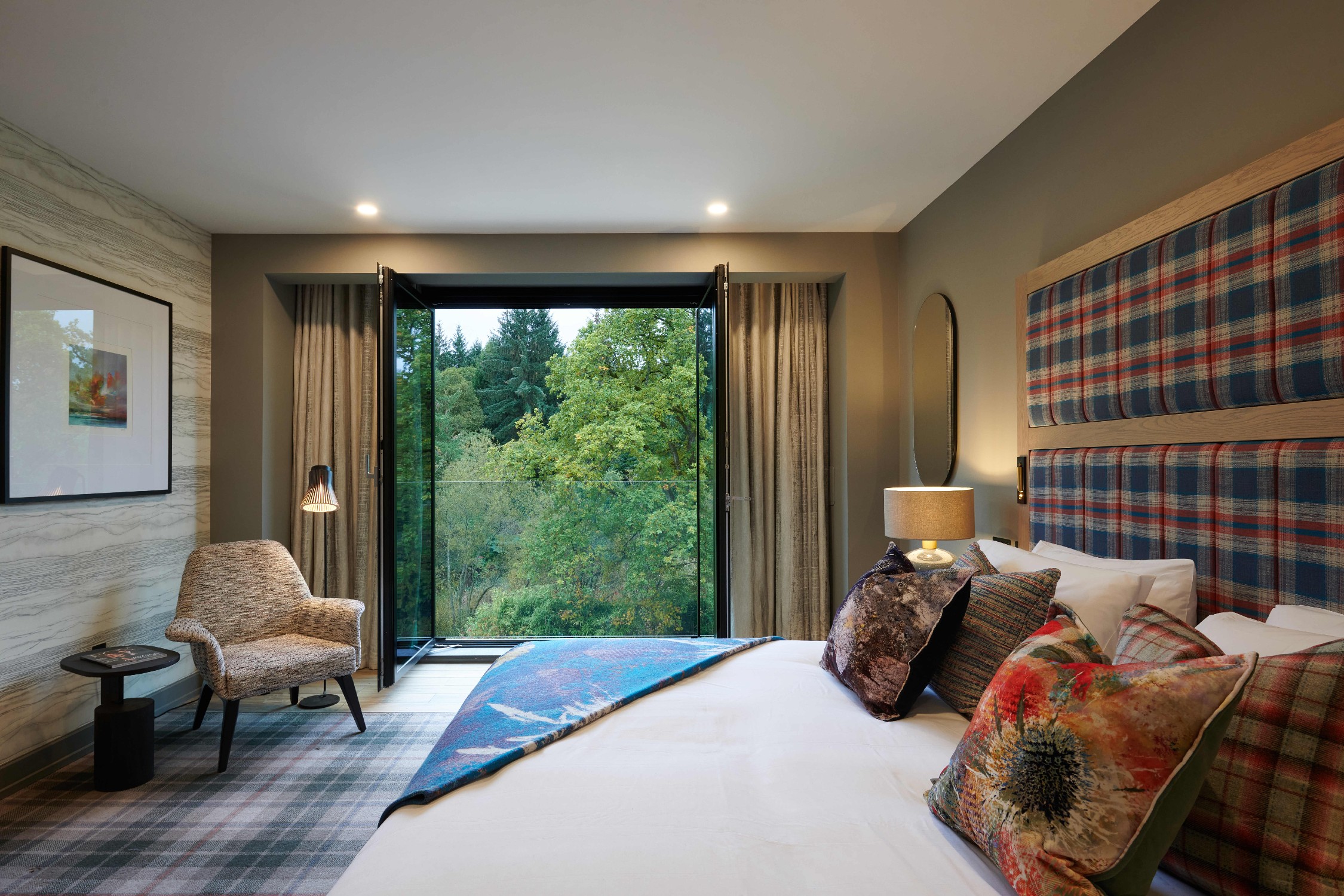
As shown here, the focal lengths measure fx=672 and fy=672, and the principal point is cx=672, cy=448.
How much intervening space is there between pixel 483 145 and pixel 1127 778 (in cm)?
301

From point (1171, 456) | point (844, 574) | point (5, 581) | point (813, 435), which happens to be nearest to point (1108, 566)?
point (1171, 456)

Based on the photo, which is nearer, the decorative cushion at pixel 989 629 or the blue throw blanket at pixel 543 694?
the blue throw blanket at pixel 543 694

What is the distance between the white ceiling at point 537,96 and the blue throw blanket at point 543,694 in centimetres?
201

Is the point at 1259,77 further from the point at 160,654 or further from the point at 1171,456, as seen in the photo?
the point at 160,654

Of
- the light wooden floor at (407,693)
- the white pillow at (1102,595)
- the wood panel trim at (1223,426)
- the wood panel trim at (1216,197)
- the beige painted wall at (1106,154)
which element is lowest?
the light wooden floor at (407,693)

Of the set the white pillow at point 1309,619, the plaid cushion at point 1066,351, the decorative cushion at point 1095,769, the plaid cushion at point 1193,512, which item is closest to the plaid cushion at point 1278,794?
the decorative cushion at point 1095,769

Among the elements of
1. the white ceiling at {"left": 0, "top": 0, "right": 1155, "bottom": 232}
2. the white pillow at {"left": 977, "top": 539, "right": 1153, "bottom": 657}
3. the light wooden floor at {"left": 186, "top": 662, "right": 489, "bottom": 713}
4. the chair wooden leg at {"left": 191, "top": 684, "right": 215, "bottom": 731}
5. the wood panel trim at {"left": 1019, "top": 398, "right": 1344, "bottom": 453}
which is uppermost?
the white ceiling at {"left": 0, "top": 0, "right": 1155, "bottom": 232}

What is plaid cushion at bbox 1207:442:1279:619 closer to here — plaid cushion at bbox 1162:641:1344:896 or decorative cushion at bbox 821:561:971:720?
decorative cushion at bbox 821:561:971:720

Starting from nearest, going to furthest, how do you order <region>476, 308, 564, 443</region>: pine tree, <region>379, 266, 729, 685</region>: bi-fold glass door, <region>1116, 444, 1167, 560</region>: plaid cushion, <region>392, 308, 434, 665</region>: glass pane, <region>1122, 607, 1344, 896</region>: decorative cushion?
<region>1122, 607, 1344, 896</region>: decorative cushion
<region>1116, 444, 1167, 560</region>: plaid cushion
<region>392, 308, 434, 665</region>: glass pane
<region>379, 266, 729, 685</region>: bi-fold glass door
<region>476, 308, 564, 443</region>: pine tree

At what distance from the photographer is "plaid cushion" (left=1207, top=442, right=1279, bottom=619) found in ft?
5.18

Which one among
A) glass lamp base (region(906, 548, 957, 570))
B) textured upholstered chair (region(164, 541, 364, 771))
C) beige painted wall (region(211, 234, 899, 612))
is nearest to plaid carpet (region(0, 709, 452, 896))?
textured upholstered chair (region(164, 541, 364, 771))

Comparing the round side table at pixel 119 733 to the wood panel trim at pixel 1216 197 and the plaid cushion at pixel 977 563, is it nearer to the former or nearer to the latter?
the plaid cushion at pixel 977 563

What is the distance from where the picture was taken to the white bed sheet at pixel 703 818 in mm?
1061

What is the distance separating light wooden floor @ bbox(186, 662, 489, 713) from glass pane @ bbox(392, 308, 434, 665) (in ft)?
0.58
